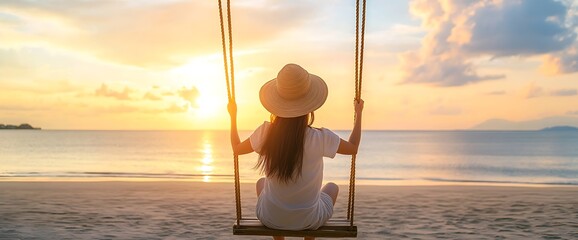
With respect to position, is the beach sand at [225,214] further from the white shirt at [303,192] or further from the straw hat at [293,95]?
the straw hat at [293,95]

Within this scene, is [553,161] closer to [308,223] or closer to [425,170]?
[425,170]

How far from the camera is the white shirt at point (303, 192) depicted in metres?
3.37

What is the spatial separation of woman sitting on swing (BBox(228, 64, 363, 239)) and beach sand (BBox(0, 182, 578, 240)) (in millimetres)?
2647

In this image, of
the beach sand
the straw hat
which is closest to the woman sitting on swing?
the straw hat

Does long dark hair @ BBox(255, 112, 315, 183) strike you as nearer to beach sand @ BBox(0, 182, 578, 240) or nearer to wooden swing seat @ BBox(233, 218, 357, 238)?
wooden swing seat @ BBox(233, 218, 357, 238)

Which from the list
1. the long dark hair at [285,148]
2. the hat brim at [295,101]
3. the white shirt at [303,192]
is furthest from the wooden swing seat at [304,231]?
the hat brim at [295,101]

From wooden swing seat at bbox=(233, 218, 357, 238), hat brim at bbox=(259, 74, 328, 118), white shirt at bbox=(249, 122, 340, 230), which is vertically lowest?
wooden swing seat at bbox=(233, 218, 357, 238)

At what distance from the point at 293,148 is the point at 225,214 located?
4472 mm

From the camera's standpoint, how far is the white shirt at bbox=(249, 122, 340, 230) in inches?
133

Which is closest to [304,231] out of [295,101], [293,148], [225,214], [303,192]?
[303,192]

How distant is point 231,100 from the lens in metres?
3.66

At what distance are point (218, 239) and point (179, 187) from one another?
5.73m

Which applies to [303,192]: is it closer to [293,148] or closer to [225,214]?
[293,148]

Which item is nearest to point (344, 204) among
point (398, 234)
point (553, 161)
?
point (398, 234)
